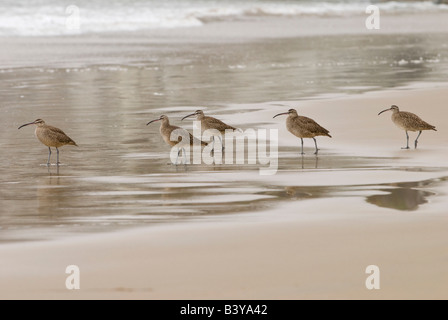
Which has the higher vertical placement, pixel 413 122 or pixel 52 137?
pixel 413 122

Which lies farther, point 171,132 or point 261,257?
point 171,132

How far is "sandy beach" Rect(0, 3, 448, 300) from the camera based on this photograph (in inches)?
271

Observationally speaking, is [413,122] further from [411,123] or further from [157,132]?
[157,132]

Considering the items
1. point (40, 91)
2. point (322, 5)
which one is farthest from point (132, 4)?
point (40, 91)

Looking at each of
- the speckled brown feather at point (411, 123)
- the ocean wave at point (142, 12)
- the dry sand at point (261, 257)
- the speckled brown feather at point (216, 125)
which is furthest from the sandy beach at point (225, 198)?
the ocean wave at point (142, 12)

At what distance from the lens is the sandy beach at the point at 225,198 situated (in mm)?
6875

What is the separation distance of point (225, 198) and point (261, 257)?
7.40 feet

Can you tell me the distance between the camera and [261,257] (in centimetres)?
739

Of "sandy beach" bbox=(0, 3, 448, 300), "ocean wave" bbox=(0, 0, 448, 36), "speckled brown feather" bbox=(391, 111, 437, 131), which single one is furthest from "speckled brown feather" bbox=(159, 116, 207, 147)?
"ocean wave" bbox=(0, 0, 448, 36)

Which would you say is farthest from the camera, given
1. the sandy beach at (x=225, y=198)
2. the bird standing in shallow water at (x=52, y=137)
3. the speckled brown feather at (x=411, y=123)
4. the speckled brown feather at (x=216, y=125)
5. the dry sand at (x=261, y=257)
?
the speckled brown feather at (x=216, y=125)

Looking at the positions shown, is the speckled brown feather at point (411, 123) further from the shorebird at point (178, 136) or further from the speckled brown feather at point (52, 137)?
the speckled brown feather at point (52, 137)

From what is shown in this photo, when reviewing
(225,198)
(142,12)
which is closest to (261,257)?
(225,198)

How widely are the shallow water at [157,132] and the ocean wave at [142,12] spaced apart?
13933mm
